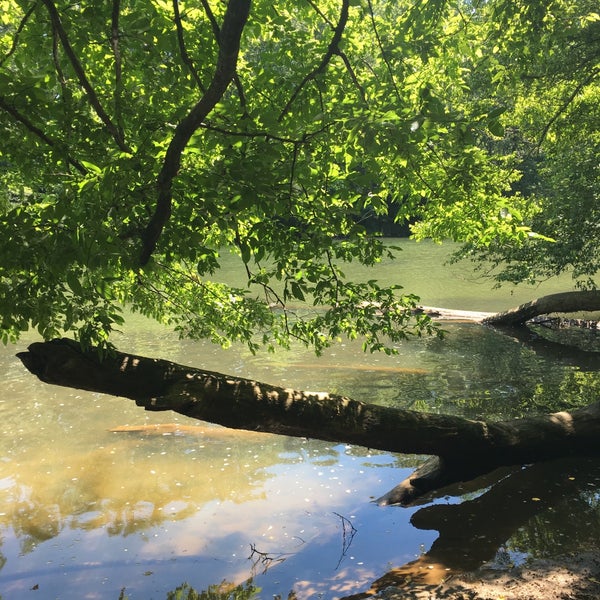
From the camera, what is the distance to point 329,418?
16.3ft

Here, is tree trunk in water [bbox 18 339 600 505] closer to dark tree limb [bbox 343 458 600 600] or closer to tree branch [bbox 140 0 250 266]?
dark tree limb [bbox 343 458 600 600]

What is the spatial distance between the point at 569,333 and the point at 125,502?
12525mm

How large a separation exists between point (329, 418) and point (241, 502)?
1973 mm

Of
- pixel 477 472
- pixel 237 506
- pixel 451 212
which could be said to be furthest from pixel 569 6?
pixel 237 506

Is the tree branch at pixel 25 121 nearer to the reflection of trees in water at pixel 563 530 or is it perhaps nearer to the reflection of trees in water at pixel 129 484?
the reflection of trees in water at pixel 129 484

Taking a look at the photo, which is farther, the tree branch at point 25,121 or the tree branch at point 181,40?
the tree branch at point 181,40

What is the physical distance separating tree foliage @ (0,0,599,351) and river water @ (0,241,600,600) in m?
1.73

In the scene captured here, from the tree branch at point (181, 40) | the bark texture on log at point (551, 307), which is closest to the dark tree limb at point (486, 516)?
the tree branch at point (181, 40)

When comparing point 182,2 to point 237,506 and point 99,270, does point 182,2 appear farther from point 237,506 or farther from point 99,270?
point 237,506

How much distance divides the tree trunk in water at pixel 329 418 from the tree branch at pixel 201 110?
922 millimetres

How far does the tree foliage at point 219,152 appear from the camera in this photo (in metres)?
3.41

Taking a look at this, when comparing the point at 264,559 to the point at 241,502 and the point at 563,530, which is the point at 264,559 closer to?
the point at 241,502

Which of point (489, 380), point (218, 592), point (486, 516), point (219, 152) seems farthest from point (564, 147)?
point (218, 592)

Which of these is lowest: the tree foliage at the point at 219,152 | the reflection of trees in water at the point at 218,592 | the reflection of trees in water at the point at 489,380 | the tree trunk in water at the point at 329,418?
the reflection of trees in water at the point at 218,592
